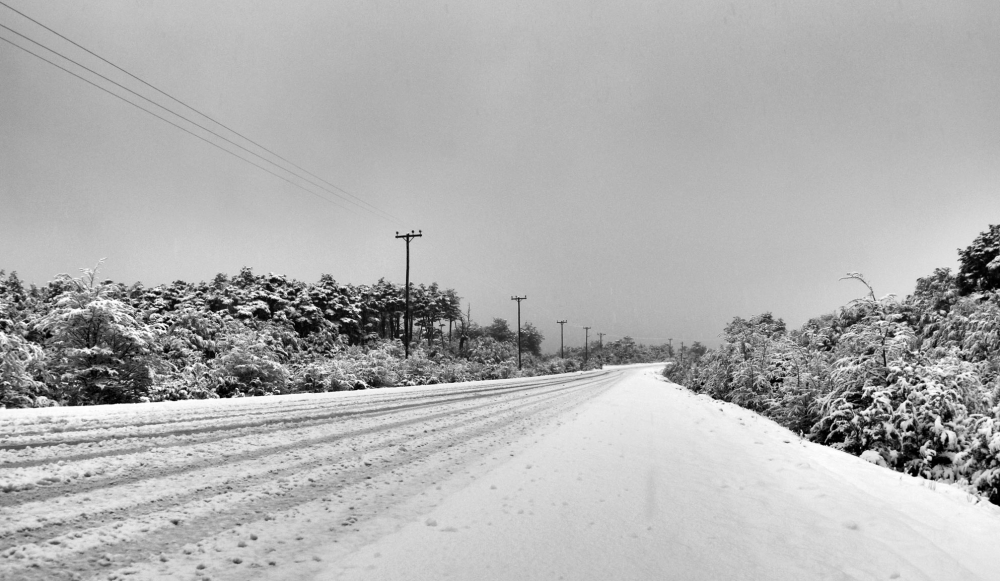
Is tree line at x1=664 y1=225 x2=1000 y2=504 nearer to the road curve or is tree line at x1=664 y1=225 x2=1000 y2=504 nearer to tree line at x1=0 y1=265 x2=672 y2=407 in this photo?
the road curve

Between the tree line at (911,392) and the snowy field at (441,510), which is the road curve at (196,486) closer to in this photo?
the snowy field at (441,510)

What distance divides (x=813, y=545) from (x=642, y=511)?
114 centimetres

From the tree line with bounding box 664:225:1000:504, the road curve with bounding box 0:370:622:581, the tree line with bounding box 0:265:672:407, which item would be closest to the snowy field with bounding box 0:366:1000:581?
the road curve with bounding box 0:370:622:581

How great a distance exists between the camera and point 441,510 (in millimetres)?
3570

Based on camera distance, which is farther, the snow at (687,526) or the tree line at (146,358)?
the tree line at (146,358)

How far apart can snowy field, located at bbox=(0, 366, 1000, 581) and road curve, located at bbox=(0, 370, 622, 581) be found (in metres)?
0.02

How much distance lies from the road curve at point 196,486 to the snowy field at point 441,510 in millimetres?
18

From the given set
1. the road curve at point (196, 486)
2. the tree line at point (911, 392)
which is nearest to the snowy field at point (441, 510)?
the road curve at point (196, 486)

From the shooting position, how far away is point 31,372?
1096cm

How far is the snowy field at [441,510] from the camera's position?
101 inches

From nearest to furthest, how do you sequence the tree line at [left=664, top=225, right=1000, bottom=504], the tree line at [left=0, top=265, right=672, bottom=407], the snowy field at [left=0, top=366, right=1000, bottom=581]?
the snowy field at [left=0, top=366, right=1000, bottom=581]
the tree line at [left=664, top=225, right=1000, bottom=504]
the tree line at [left=0, top=265, right=672, bottom=407]

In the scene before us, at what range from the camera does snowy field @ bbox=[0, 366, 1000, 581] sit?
8.45 ft

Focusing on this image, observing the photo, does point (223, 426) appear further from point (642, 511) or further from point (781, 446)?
point (781, 446)

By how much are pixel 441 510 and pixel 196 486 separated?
1.93 metres
